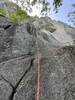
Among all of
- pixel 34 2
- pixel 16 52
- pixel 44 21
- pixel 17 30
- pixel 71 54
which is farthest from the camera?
pixel 44 21

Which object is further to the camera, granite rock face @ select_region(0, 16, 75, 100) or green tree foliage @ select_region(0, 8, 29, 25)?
green tree foliage @ select_region(0, 8, 29, 25)

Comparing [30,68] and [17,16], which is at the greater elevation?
[17,16]

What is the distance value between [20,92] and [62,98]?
882mm

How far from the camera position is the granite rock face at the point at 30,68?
4.52 meters

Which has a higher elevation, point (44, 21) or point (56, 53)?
point (56, 53)

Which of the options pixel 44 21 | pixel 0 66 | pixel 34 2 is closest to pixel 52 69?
pixel 0 66

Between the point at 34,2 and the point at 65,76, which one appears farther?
the point at 34,2

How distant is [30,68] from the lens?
16.6 feet

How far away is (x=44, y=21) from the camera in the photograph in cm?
1030

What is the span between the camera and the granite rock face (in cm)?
452

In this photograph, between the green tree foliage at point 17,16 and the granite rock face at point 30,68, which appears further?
the green tree foliage at point 17,16

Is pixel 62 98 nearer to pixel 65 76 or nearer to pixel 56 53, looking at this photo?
pixel 65 76

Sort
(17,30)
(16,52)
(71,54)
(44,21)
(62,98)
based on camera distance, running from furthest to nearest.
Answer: (44,21), (17,30), (16,52), (71,54), (62,98)

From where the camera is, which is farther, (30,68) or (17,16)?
(17,16)
